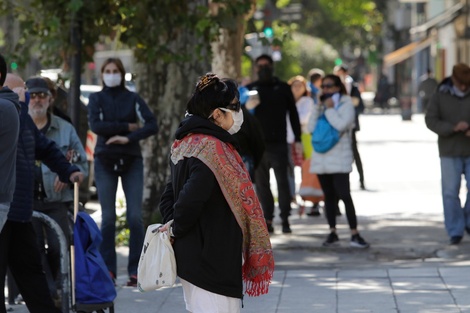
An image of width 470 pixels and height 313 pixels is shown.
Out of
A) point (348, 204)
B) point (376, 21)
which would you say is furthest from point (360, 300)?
point (376, 21)

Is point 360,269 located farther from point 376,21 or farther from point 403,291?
point 376,21

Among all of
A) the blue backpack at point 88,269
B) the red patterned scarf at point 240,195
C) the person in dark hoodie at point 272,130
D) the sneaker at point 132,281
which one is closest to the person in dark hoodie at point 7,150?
the red patterned scarf at point 240,195

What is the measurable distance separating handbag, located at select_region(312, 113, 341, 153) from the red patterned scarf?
6592 millimetres

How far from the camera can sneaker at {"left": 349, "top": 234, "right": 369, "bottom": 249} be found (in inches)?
501

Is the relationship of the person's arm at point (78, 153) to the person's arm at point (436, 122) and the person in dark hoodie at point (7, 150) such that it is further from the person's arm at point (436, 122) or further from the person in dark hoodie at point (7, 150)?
the person's arm at point (436, 122)

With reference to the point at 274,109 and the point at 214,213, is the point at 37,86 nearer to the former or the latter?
the point at 214,213

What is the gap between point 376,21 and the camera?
206 ft

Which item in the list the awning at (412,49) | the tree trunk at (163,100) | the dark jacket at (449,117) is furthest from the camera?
the awning at (412,49)

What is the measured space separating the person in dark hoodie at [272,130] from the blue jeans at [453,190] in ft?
6.53

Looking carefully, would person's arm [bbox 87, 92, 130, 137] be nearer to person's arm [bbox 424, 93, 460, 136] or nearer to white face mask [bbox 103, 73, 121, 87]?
white face mask [bbox 103, 73, 121, 87]

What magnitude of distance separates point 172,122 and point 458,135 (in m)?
3.28

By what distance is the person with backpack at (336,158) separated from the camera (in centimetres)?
1271

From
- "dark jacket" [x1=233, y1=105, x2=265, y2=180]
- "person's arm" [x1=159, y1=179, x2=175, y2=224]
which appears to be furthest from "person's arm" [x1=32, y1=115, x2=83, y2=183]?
"dark jacket" [x1=233, y1=105, x2=265, y2=180]

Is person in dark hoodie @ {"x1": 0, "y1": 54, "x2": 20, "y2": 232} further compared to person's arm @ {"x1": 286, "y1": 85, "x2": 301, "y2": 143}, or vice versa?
person's arm @ {"x1": 286, "y1": 85, "x2": 301, "y2": 143}
